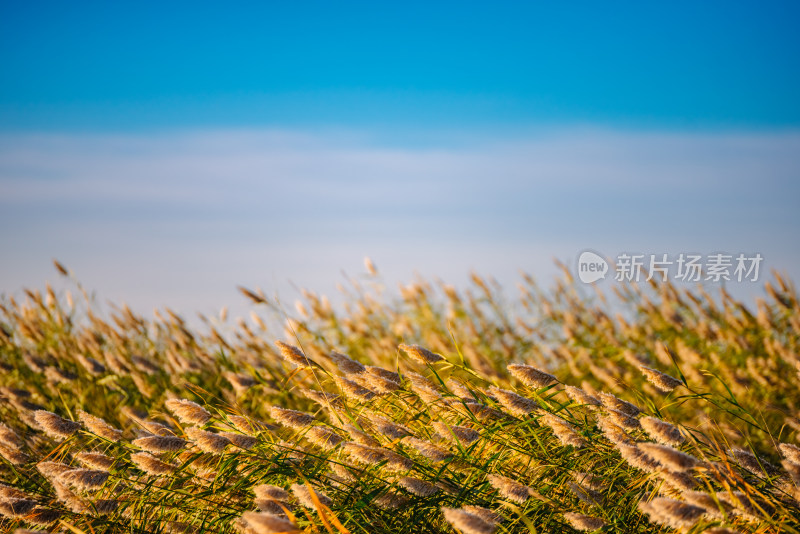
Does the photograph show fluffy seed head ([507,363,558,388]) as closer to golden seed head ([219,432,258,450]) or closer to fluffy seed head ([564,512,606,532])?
fluffy seed head ([564,512,606,532])

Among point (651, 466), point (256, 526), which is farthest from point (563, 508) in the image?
point (256, 526)

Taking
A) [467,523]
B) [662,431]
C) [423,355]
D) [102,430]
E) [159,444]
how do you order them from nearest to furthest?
[467,523]
[662,431]
[159,444]
[423,355]
[102,430]

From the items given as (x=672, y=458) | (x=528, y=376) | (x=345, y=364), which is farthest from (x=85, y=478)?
(x=672, y=458)

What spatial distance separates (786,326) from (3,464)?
17.3 feet

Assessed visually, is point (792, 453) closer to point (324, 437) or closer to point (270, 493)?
point (324, 437)

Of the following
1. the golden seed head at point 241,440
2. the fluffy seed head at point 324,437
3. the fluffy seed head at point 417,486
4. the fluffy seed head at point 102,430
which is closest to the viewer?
the fluffy seed head at point 417,486

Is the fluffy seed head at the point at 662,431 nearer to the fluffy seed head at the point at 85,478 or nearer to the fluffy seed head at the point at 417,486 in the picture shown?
the fluffy seed head at the point at 417,486

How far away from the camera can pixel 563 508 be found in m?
2.28

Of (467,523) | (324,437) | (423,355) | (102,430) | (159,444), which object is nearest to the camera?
(467,523)

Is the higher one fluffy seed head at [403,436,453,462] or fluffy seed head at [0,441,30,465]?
fluffy seed head at [0,441,30,465]

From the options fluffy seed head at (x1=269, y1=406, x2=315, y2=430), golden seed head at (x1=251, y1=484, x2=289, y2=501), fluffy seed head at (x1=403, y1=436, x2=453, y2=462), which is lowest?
golden seed head at (x1=251, y1=484, x2=289, y2=501)

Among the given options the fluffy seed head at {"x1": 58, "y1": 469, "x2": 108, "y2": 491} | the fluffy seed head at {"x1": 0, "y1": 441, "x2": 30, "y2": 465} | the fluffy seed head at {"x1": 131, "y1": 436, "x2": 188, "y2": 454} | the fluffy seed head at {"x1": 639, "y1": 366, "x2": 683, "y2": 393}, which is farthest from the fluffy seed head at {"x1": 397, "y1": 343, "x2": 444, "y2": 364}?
the fluffy seed head at {"x1": 0, "y1": 441, "x2": 30, "y2": 465}

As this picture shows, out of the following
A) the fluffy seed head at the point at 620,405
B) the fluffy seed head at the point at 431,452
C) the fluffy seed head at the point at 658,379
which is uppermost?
the fluffy seed head at the point at 658,379

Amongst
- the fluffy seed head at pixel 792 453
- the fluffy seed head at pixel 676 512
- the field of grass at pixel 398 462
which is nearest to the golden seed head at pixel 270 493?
the field of grass at pixel 398 462
